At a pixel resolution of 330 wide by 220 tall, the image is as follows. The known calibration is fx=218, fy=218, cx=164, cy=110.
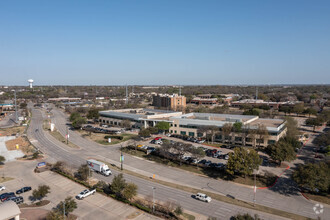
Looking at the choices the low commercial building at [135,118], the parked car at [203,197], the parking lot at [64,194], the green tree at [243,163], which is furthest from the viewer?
the low commercial building at [135,118]

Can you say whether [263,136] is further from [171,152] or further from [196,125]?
[171,152]

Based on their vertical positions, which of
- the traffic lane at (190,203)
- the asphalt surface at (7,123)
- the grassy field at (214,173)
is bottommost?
the traffic lane at (190,203)

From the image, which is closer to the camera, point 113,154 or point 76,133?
point 113,154

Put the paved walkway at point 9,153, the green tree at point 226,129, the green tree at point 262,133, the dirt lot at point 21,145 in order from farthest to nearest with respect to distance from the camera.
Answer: the green tree at point 226,129 → the dirt lot at point 21,145 → the green tree at point 262,133 → the paved walkway at point 9,153

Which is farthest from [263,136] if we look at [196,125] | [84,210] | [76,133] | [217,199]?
[76,133]

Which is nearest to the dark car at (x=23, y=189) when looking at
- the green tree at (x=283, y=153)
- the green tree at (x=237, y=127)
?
the green tree at (x=283, y=153)

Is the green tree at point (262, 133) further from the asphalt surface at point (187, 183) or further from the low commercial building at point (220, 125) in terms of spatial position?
the asphalt surface at point (187, 183)

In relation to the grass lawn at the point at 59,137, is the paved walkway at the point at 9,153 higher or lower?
lower
